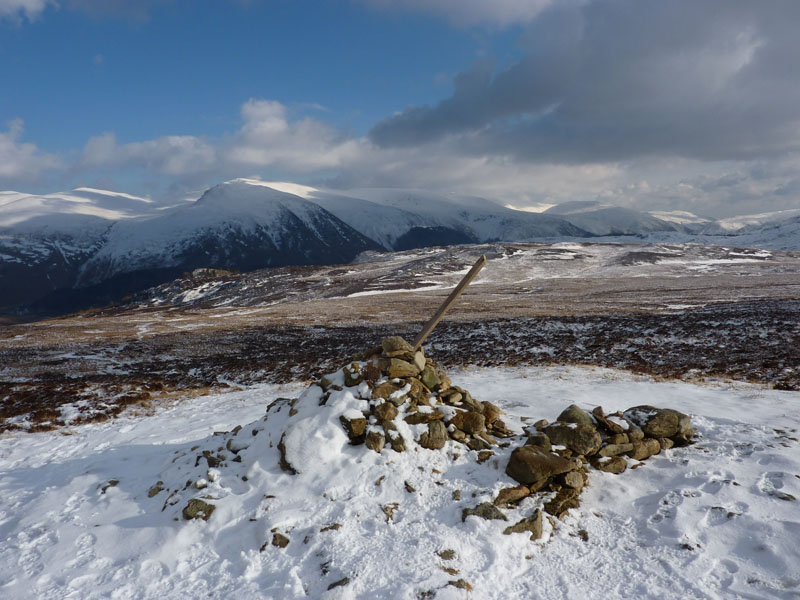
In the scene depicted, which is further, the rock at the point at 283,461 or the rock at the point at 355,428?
the rock at the point at 355,428

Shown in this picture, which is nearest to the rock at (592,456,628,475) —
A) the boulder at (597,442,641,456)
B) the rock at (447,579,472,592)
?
the boulder at (597,442,641,456)

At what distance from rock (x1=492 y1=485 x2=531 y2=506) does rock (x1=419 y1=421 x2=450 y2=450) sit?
1.89 m

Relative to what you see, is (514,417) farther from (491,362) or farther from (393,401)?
(491,362)

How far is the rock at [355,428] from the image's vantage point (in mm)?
10273

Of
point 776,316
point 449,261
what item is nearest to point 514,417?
point 776,316

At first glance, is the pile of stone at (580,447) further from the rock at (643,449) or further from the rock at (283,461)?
the rock at (283,461)

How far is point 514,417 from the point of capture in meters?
13.5

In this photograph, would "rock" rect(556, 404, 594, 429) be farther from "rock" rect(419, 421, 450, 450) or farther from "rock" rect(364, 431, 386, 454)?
"rock" rect(364, 431, 386, 454)

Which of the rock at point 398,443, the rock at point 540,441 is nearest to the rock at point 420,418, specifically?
the rock at point 398,443

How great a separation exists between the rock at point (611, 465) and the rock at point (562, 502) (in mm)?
1318

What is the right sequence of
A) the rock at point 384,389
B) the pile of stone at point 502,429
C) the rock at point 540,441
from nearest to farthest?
the pile of stone at point 502,429 < the rock at point 540,441 < the rock at point 384,389

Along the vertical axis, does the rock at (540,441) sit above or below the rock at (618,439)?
above

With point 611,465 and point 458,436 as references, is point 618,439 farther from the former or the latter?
point 458,436

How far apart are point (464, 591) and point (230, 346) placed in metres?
31.8
